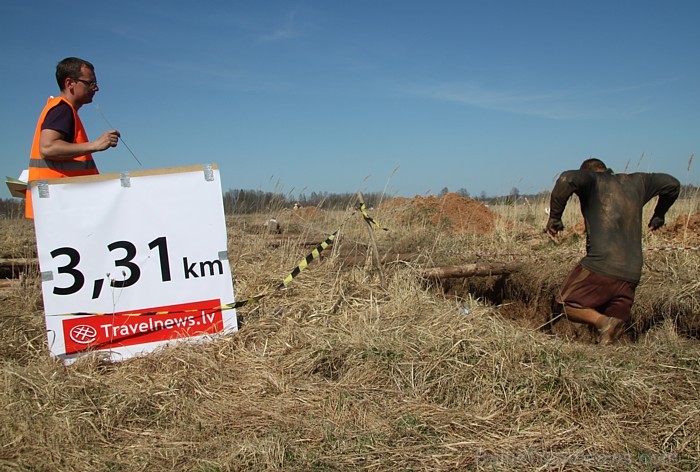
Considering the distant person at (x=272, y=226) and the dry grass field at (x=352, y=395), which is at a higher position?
the distant person at (x=272, y=226)

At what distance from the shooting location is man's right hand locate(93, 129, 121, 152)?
394cm

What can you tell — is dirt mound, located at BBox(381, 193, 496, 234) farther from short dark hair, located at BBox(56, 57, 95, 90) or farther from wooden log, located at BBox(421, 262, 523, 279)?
short dark hair, located at BBox(56, 57, 95, 90)

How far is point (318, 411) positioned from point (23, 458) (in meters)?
1.46

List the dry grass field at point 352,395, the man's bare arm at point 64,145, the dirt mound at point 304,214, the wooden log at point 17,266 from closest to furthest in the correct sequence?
the dry grass field at point 352,395, the man's bare arm at point 64,145, the wooden log at point 17,266, the dirt mound at point 304,214

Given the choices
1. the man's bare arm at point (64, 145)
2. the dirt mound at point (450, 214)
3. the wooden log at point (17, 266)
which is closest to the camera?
the man's bare arm at point (64, 145)

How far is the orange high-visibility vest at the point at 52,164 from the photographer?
4012mm

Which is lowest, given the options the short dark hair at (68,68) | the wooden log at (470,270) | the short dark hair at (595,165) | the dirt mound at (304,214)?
the wooden log at (470,270)

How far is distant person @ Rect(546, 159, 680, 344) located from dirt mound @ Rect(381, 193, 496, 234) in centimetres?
528

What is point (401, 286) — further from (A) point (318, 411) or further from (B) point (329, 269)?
(A) point (318, 411)

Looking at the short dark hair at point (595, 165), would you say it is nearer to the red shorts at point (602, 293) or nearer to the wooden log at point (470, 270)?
the red shorts at point (602, 293)

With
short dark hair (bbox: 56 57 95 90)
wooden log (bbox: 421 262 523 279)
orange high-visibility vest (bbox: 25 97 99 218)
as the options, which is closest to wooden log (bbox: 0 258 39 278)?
orange high-visibility vest (bbox: 25 97 99 218)

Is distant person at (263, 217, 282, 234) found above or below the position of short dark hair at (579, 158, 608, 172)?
below

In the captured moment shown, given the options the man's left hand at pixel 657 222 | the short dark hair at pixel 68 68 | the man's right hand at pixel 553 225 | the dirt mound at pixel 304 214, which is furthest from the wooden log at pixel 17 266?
the man's left hand at pixel 657 222

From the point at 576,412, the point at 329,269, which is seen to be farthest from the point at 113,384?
the point at 576,412
